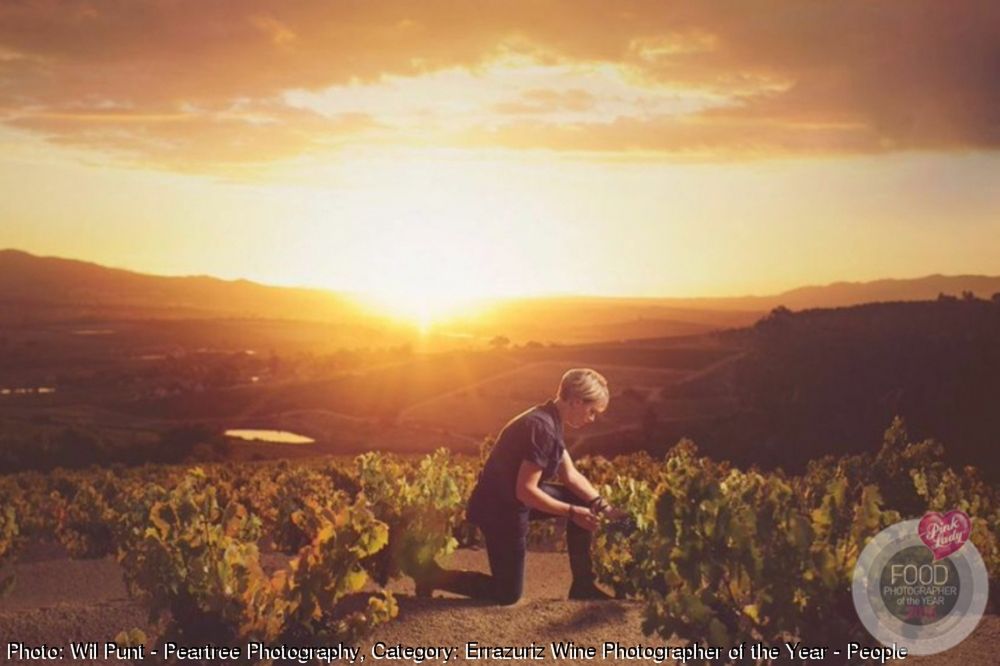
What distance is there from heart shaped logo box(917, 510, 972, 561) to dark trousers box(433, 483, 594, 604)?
2896 mm

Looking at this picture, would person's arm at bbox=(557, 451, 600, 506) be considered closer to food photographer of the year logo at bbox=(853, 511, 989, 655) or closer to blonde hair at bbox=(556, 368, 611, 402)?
blonde hair at bbox=(556, 368, 611, 402)

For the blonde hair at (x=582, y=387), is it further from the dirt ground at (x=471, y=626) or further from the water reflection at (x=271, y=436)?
the water reflection at (x=271, y=436)

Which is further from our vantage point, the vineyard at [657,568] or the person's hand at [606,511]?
the person's hand at [606,511]

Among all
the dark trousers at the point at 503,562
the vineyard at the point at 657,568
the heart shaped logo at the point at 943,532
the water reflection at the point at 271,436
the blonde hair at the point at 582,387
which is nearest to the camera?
the vineyard at the point at 657,568

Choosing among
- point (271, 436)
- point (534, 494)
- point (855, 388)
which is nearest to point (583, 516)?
point (534, 494)

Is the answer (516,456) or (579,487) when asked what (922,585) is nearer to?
(579,487)

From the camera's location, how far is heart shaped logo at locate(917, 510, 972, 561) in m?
7.82

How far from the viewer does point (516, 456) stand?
888cm

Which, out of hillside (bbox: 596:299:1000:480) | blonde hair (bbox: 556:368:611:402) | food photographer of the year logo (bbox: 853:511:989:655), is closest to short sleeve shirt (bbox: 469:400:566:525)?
blonde hair (bbox: 556:368:611:402)

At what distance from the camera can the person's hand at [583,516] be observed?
29.4ft

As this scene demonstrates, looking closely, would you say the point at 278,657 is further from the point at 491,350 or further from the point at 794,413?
the point at 491,350

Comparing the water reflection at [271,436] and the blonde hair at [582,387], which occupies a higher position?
the blonde hair at [582,387]

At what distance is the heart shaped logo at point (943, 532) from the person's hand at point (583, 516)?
2635 millimetres

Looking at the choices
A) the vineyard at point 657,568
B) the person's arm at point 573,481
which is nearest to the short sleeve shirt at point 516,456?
the person's arm at point 573,481
